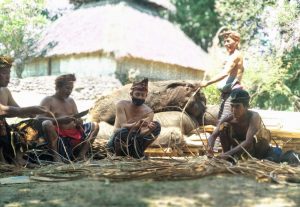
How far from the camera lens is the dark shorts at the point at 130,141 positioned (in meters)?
4.82

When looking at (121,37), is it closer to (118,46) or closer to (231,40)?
(118,46)

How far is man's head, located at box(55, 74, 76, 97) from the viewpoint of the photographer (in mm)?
4930

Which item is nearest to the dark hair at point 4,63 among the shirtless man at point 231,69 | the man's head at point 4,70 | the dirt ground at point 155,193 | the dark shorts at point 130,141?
the man's head at point 4,70

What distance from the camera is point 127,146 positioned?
15.6 ft

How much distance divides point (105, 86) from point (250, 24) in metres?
5.28

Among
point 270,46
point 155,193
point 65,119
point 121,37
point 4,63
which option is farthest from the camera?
point 121,37

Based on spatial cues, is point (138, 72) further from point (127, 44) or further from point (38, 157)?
point (38, 157)

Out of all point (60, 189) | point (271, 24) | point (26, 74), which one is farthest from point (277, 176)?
point (26, 74)

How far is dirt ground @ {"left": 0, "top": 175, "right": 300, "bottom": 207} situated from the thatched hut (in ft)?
42.8

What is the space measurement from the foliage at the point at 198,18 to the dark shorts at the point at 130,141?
18.8 m

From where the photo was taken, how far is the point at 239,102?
429 centimetres

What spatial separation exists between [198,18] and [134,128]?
19143mm

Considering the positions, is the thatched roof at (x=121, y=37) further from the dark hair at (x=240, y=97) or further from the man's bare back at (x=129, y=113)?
the dark hair at (x=240, y=97)

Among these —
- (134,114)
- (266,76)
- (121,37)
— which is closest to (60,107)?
(134,114)
